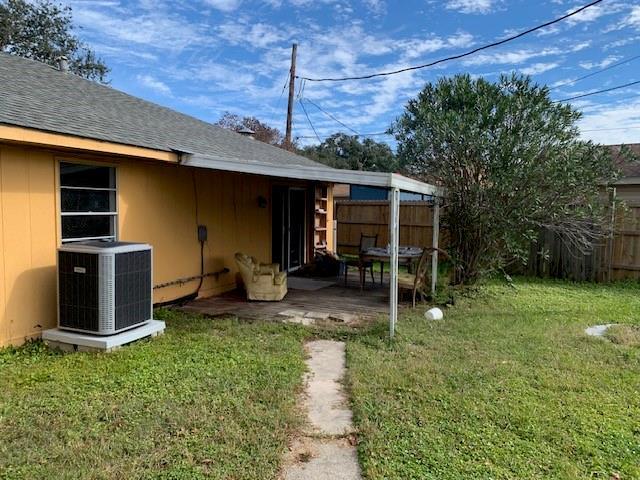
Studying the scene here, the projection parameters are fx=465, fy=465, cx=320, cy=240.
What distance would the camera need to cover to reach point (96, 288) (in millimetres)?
4770

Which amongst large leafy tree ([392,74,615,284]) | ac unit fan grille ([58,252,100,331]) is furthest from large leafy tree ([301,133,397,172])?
ac unit fan grille ([58,252,100,331])

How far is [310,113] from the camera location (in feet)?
70.0

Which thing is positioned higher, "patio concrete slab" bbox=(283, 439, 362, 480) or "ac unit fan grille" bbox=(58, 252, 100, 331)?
"ac unit fan grille" bbox=(58, 252, 100, 331)

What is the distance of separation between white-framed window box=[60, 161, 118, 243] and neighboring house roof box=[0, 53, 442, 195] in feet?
1.95

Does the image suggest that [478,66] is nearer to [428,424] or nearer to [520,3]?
[520,3]

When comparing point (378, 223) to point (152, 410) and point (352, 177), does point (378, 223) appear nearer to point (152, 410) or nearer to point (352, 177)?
point (352, 177)

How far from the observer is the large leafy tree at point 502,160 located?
7.49 metres

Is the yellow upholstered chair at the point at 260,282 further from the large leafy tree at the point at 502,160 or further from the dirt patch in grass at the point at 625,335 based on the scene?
the dirt patch in grass at the point at 625,335

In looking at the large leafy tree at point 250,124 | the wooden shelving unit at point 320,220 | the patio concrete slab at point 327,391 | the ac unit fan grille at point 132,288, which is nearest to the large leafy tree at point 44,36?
the large leafy tree at point 250,124

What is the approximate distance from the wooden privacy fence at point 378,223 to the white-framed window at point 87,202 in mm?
9323

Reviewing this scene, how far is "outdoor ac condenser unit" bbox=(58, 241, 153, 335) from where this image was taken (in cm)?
476

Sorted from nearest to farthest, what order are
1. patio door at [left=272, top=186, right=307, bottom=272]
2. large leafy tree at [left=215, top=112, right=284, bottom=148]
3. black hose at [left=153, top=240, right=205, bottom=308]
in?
black hose at [left=153, top=240, right=205, bottom=308] < patio door at [left=272, top=186, right=307, bottom=272] < large leafy tree at [left=215, top=112, right=284, bottom=148]

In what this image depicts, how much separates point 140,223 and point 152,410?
12.0 feet

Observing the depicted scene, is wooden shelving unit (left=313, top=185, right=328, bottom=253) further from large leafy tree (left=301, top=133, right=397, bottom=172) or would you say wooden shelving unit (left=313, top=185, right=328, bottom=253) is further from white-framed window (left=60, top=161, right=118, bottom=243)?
large leafy tree (left=301, top=133, right=397, bottom=172)
